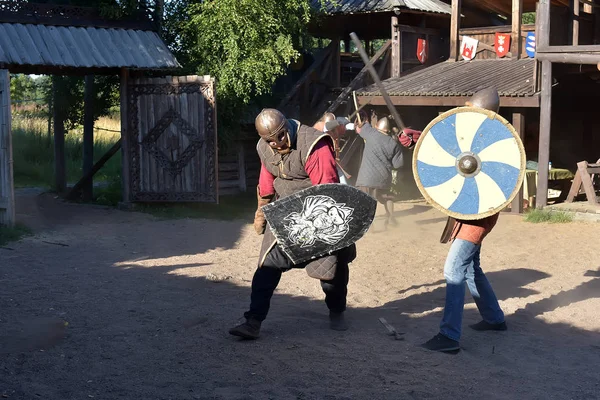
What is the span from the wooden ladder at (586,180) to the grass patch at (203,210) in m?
5.26

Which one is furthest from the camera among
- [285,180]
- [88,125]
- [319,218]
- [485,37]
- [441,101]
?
[485,37]

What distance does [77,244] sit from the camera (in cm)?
955

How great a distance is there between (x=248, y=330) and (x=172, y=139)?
24.1ft

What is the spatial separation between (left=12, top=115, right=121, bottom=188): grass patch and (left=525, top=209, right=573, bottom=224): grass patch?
864cm

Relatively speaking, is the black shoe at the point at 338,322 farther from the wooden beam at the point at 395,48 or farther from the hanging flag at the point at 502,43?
the wooden beam at the point at 395,48

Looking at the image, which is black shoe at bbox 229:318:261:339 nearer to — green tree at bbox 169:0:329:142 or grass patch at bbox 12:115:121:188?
green tree at bbox 169:0:329:142

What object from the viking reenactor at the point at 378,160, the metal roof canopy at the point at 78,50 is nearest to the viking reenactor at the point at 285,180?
the viking reenactor at the point at 378,160

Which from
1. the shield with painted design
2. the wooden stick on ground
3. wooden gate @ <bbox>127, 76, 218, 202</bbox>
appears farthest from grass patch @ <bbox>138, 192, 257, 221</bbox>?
the shield with painted design

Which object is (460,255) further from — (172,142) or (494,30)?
(494,30)

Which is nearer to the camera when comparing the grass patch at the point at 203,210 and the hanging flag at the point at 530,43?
the grass patch at the point at 203,210

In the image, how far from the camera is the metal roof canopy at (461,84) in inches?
503

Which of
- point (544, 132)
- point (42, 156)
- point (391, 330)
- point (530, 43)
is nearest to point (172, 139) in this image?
point (544, 132)

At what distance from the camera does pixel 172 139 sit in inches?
483

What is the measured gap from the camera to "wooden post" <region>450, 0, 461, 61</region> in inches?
601
